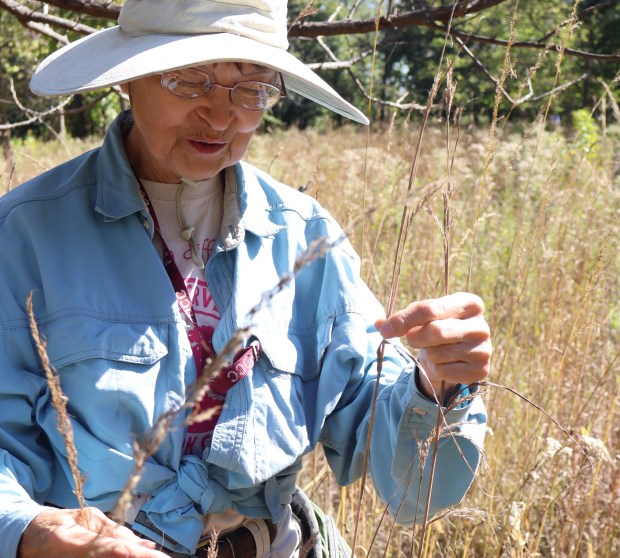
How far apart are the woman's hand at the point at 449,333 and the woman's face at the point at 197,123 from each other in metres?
0.54

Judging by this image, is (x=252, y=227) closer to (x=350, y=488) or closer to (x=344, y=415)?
(x=344, y=415)

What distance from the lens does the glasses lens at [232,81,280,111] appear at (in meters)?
1.50

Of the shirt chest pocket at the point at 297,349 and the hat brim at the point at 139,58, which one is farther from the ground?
the hat brim at the point at 139,58

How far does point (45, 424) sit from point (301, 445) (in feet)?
1.57

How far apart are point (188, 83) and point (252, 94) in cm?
12

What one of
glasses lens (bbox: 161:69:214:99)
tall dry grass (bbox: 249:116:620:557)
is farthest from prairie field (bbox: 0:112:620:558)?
glasses lens (bbox: 161:69:214:99)

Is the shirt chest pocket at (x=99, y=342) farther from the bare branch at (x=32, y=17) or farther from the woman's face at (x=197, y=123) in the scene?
the bare branch at (x=32, y=17)

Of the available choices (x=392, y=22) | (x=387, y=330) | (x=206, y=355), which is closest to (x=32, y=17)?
(x=392, y=22)

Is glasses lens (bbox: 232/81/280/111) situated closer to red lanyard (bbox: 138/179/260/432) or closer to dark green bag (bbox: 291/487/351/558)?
red lanyard (bbox: 138/179/260/432)

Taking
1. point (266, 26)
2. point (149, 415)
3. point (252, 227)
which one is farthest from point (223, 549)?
point (266, 26)

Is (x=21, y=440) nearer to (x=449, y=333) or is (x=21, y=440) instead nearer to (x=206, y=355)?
(x=206, y=355)

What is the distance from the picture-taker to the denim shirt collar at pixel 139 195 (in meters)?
1.54

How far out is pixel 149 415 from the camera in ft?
4.81

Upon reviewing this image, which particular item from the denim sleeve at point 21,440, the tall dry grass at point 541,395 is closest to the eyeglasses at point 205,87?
the tall dry grass at point 541,395
